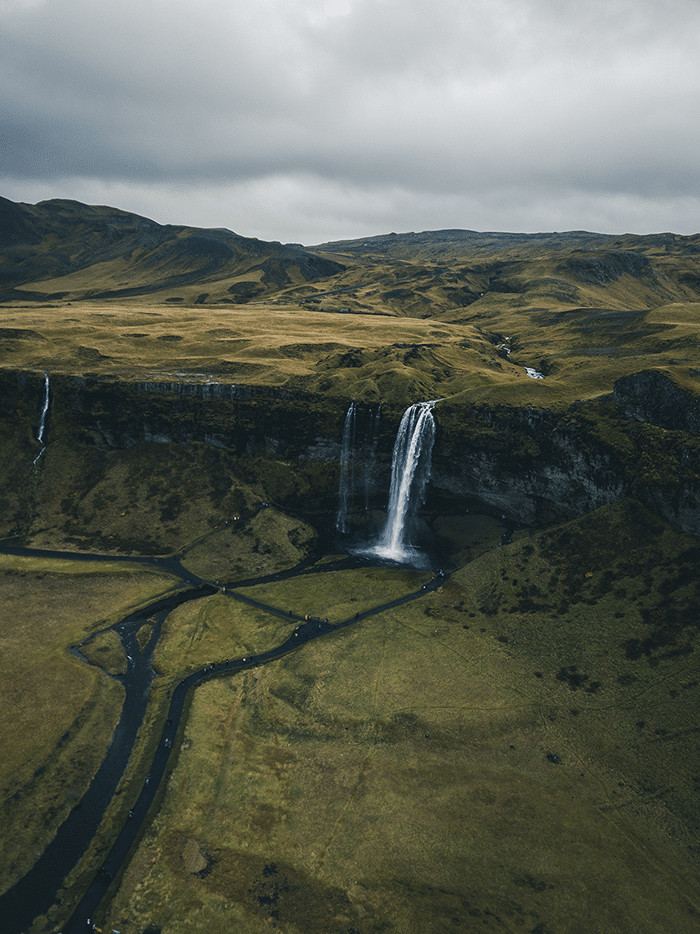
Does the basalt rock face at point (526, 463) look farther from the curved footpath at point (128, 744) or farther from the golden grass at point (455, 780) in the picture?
the curved footpath at point (128, 744)

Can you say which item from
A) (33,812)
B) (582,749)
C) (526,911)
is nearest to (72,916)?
(33,812)

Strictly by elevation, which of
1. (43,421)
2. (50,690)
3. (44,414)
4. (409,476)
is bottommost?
(50,690)

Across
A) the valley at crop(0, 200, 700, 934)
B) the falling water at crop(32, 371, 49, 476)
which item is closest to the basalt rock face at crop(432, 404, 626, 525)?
the valley at crop(0, 200, 700, 934)

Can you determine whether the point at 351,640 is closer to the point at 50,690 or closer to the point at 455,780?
the point at 455,780

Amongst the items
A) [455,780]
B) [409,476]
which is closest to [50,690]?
[455,780]

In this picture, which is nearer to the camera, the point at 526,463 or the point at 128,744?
the point at 128,744

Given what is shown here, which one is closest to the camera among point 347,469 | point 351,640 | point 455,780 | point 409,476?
point 455,780
